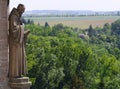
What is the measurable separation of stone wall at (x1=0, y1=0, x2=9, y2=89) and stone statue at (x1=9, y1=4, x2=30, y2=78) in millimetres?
279

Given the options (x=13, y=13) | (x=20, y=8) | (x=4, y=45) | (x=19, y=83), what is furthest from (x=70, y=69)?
(x=4, y=45)

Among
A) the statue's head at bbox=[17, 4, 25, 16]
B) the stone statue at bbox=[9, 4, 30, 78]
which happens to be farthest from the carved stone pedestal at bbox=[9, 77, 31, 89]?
the statue's head at bbox=[17, 4, 25, 16]

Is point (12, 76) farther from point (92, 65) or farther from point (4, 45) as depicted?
point (92, 65)

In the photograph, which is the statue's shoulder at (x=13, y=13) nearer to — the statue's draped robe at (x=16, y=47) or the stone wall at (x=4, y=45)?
the statue's draped robe at (x=16, y=47)

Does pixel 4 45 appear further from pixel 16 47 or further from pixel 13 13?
pixel 13 13

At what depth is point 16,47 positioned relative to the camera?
1666cm

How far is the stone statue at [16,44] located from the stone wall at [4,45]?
0.28 m

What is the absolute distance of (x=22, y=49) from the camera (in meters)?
16.8

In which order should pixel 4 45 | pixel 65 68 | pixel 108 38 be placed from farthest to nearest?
1. pixel 108 38
2. pixel 65 68
3. pixel 4 45

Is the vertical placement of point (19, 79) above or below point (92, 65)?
above

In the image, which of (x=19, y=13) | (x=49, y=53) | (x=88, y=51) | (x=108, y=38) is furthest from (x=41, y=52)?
(x=108, y=38)

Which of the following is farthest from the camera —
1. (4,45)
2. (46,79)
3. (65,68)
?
(65,68)

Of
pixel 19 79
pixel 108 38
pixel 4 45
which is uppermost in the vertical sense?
pixel 4 45

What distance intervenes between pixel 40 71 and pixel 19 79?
57.1m
